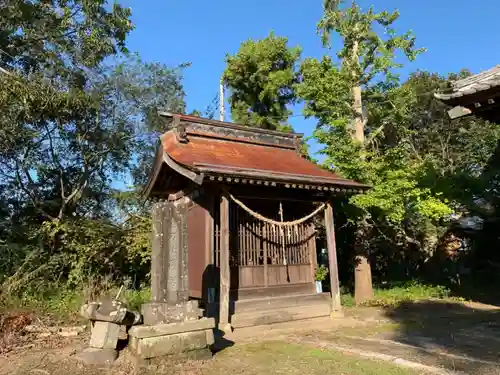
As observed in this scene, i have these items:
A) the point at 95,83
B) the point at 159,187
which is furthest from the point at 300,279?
the point at 95,83

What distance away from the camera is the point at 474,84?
583 centimetres

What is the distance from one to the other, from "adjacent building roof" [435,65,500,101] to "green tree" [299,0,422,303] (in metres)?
6.44

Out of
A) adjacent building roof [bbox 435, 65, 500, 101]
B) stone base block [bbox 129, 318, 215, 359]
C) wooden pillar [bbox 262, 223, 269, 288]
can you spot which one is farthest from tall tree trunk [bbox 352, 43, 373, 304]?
stone base block [bbox 129, 318, 215, 359]

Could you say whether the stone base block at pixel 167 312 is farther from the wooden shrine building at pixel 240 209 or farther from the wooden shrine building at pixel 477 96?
the wooden shrine building at pixel 477 96

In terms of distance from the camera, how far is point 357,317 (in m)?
10.5

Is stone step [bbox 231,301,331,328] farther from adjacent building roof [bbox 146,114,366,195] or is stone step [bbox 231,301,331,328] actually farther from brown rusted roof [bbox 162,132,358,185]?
brown rusted roof [bbox 162,132,358,185]

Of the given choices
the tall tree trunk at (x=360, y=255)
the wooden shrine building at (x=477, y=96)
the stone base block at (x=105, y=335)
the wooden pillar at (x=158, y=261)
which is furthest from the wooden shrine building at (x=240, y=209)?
the wooden shrine building at (x=477, y=96)

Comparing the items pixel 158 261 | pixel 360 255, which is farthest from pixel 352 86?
pixel 158 261

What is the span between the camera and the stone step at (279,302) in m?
9.41

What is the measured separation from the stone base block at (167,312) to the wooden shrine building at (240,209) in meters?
2.37

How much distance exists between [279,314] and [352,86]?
27.9 ft

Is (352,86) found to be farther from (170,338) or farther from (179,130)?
(170,338)

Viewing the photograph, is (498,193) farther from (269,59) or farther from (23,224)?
(23,224)

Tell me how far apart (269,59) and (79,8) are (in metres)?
13.0
